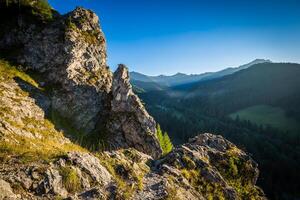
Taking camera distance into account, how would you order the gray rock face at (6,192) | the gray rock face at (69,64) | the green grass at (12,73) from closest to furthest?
the gray rock face at (6,192)
the green grass at (12,73)
the gray rock face at (69,64)

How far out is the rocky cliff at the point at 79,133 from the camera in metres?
17.0

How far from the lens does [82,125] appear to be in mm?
41875

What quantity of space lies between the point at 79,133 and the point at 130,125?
9904 mm

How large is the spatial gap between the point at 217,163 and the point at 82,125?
23054mm

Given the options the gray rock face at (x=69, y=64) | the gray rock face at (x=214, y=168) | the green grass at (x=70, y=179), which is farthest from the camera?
the gray rock face at (x=69, y=64)

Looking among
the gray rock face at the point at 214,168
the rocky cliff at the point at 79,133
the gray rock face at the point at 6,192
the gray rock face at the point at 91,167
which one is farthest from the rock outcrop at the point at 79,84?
the gray rock face at the point at 6,192

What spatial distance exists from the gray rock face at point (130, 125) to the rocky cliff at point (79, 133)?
0.61ft

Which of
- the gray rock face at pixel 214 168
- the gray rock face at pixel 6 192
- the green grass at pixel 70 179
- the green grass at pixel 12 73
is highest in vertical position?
the green grass at pixel 12 73

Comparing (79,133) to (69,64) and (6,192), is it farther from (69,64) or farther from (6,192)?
(6,192)

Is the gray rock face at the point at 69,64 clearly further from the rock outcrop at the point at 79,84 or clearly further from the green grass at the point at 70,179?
the green grass at the point at 70,179

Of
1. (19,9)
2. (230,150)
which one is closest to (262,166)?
(230,150)

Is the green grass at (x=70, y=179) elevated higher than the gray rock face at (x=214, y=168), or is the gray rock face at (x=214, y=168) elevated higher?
the green grass at (x=70, y=179)

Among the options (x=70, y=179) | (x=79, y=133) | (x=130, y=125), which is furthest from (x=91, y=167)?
(x=130, y=125)

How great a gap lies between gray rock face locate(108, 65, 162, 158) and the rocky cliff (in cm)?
19
